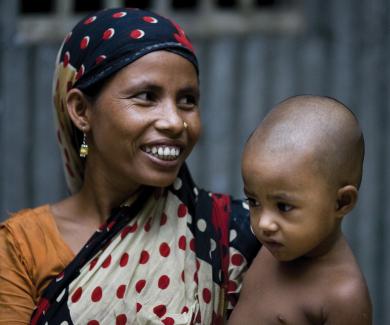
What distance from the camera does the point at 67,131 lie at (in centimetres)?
288

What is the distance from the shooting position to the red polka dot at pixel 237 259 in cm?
267

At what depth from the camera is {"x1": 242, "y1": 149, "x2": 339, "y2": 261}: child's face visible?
223cm

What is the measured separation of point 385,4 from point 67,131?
2.35m

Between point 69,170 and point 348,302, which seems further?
point 69,170

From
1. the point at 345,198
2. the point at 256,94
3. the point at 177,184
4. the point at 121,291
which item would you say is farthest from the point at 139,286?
the point at 256,94

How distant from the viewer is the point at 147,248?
2648 mm

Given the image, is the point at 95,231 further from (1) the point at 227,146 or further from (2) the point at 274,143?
(1) the point at 227,146

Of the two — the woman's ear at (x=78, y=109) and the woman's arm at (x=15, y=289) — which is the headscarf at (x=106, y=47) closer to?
the woman's ear at (x=78, y=109)

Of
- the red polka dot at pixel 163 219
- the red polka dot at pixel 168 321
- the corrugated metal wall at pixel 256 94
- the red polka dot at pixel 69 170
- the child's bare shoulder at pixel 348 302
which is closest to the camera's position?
the child's bare shoulder at pixel 348 302

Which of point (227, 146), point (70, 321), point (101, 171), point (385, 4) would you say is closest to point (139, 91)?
point (101, 171)

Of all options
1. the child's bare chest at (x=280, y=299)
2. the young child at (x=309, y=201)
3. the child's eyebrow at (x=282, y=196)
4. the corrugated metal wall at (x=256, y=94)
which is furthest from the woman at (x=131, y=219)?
the corrugated metal wall at (x=256, y=94)

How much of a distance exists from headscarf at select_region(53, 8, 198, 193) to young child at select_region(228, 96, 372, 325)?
488 mm

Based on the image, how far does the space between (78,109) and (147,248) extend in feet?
1.69

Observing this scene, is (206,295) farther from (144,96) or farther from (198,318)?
(144,96)
